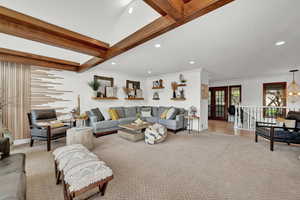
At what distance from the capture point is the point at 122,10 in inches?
90.7

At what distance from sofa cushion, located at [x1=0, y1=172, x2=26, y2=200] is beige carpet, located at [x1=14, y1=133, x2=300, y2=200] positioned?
55 cm

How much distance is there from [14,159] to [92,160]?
1.04m

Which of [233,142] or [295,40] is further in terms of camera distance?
[233,142]

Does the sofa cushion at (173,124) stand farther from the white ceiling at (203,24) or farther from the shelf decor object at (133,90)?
the white ceiling at (203,24)

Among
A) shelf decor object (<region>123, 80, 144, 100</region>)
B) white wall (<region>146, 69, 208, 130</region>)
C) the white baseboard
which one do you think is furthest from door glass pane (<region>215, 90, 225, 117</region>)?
the white baseboard

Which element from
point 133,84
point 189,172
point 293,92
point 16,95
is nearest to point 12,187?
point 189,172

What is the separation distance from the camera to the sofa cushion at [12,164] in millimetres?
1304

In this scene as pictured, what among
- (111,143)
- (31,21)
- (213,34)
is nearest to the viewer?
(31,21)

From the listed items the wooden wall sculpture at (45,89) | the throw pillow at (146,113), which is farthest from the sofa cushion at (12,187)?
the throw pillow at (146,113)

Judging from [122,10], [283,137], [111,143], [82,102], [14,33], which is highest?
[122,10]

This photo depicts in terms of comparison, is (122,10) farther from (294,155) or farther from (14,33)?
(294,155)

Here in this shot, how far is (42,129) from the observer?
118 inches

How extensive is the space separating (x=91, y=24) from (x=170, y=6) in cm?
174

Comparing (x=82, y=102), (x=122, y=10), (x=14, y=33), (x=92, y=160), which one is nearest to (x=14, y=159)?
(x=92, y=160)
